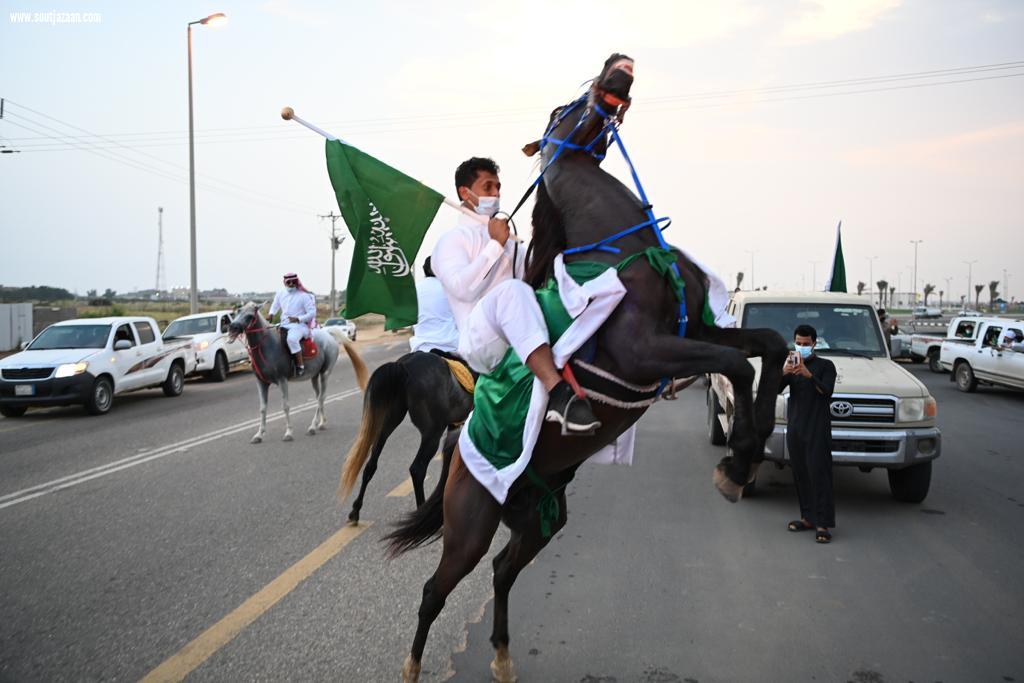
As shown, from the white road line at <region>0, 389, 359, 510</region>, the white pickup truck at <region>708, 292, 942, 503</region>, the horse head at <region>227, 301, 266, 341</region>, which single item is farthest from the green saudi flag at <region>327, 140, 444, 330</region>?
the horse head at <region>227, 301, 266, 341</region>

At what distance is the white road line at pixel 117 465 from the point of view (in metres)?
8.24

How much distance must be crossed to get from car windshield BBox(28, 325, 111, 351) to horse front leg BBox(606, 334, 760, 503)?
1626cm

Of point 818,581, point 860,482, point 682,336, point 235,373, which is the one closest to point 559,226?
point 682,336

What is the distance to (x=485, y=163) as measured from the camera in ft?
14.4

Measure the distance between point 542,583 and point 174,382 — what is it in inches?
610

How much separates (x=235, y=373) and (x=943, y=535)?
2259 centimetres

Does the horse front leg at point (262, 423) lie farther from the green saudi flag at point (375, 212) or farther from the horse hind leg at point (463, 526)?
the horse hind leg at point (463, 526)

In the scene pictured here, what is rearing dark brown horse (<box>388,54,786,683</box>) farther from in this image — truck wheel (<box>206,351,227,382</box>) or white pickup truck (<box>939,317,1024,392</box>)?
truck wheel (<box>206,351,227,382</box>)

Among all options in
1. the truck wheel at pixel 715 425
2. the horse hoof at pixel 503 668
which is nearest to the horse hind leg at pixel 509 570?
the horse hoof at pixel 503 668

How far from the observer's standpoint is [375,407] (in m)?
6.79

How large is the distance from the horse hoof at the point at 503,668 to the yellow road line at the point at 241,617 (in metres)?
1.58

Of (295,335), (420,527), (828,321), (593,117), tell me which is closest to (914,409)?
(828,321)

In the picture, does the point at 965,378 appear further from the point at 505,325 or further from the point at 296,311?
the point at 505,325

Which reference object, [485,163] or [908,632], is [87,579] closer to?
[485,163]
